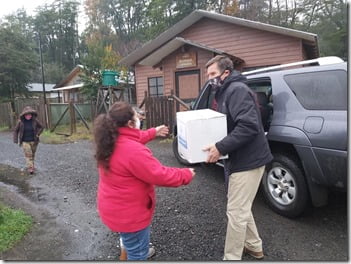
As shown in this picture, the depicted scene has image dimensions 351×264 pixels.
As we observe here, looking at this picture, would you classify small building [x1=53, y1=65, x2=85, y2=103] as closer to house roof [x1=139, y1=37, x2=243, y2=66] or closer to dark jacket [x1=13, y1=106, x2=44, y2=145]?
house roof [x1=139, y1=37, x2=243, y2=66]

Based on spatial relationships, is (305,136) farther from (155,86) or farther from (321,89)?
(155,86)

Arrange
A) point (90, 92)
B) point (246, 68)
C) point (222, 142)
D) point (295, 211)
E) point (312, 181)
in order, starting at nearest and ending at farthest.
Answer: point (222, 142) → point (312, 181) → point (295, 211) → point (246, 68) → point (90, 92)

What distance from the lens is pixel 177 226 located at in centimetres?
376

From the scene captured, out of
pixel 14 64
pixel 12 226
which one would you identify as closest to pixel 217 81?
pixel 12 226

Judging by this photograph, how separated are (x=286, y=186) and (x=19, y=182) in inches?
196

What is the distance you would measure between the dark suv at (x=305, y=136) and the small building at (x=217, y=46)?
832 cm

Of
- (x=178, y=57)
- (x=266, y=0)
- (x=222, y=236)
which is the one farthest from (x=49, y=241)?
(x=266, y=0)

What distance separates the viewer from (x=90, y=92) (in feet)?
70.0

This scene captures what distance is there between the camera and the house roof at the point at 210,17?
1152 cm

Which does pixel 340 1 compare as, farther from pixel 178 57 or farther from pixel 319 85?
pixel 319 85

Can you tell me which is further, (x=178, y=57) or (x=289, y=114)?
(x=178, y=57)

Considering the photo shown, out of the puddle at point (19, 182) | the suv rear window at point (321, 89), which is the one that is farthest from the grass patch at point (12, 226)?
the suv rear window at point (321, 89)

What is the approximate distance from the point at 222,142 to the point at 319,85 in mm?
1610

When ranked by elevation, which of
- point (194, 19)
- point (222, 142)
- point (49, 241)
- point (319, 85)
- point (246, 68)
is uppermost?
point (194, 19)
